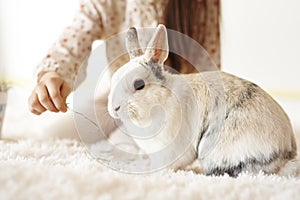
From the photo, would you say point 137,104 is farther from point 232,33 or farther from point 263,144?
point 232,33

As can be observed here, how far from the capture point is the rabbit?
0.65 m

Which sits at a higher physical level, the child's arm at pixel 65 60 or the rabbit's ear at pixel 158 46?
the rabbit's ear at pixel 158 46

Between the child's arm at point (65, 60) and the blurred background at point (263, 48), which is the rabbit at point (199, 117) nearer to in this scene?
the child's arm at point (65, 60)

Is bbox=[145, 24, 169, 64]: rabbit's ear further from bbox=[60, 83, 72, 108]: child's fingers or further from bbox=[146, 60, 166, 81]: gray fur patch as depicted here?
bbox=[60, 83, 72, 108]: child's fingers

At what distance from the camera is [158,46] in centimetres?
68

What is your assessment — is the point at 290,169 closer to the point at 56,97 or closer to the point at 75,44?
the point at 56,97

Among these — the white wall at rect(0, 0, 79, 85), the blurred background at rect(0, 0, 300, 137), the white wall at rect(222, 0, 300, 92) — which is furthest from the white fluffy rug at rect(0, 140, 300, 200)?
the white wall at rect(0, 0, 79, 85)

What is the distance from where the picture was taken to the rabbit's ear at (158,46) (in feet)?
2.20

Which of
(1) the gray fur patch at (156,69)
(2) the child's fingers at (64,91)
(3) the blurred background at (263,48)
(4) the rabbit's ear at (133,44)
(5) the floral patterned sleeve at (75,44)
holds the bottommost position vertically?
(3) the blurred background at (263,48)

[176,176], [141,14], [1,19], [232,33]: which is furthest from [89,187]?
[1,19]

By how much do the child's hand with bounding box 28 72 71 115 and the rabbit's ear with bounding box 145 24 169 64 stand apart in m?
0.23

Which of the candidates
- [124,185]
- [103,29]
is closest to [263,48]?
[103,29]

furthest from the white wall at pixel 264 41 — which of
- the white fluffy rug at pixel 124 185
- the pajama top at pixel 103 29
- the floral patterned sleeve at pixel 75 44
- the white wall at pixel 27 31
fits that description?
the white fluffy rug at pixel 124 185

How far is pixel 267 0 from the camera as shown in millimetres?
1643
